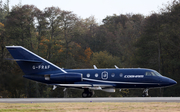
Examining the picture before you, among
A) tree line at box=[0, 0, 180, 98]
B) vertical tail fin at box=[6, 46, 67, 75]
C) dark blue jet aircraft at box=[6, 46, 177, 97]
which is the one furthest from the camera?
tree line at box=[0, 0, 180, 98]

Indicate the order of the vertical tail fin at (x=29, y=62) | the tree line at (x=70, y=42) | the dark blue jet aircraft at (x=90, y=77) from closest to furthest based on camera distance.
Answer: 1. the dark blue jet aircraft at (x=90, y=77)
2. the vertical tail fin at (x=29, y=62)
3. the tree line at (x=70, y=42)

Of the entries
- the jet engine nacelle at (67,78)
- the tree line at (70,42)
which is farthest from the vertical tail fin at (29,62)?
the tree line at (70,42)

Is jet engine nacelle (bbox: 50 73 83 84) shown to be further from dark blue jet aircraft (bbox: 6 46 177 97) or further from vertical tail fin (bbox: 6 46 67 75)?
vertical tail fin (bbox: 6 46 67 75)

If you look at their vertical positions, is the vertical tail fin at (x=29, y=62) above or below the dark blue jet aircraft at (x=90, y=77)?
above

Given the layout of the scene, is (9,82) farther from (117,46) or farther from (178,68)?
(117,46)

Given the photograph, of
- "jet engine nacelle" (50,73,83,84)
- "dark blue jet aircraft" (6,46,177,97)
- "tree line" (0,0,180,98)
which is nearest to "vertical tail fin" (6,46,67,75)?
"dark blue jet aircraft" (6,46,177,97)

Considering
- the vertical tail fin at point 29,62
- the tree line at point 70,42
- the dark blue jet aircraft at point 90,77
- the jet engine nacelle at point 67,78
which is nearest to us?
the dark blue jet aircraft at point 90,77

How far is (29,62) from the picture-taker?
98.6ft

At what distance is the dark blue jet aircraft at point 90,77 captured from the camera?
27984 mm

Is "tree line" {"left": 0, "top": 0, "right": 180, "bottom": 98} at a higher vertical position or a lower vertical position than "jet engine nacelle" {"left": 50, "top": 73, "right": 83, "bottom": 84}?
higher

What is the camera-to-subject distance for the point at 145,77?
91.7 ft

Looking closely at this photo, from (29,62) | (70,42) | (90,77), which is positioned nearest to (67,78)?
(90,77)

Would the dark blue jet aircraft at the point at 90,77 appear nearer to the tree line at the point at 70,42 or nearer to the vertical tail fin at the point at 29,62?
the vertical tail fin at the point at 29,62

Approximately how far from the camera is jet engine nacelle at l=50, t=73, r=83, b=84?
93.9ft
